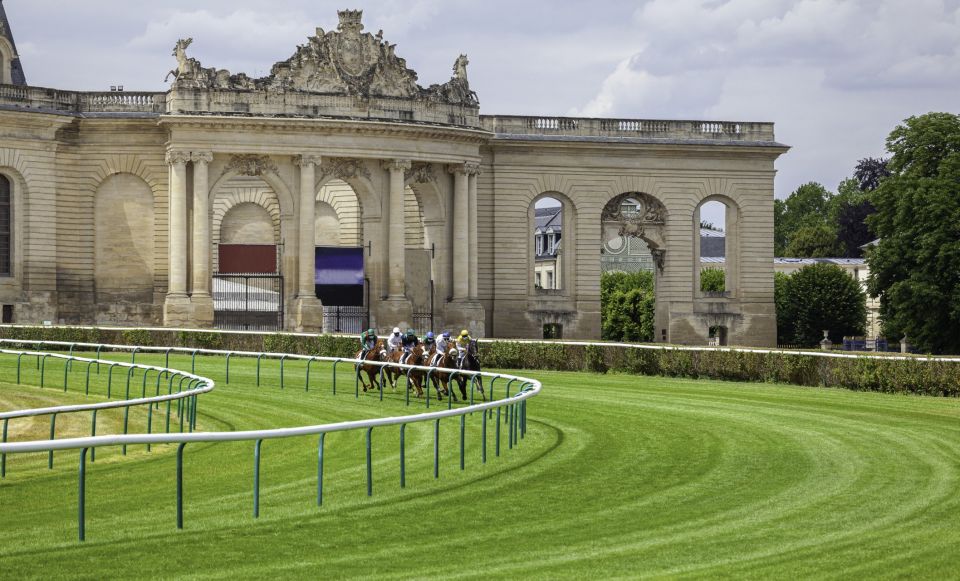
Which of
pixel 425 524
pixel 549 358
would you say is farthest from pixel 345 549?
pixel 549 358

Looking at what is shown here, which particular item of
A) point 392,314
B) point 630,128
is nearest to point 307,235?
point 392,314

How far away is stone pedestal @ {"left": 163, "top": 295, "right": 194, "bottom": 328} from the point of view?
216 feet

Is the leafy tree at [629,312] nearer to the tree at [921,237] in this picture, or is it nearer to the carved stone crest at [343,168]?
the tree at [921,237]

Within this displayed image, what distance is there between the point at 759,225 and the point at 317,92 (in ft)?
74.3

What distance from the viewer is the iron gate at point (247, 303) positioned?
69062 millimetres

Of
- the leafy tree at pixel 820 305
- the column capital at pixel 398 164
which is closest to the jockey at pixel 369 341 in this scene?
the column capital at pixel 398 164

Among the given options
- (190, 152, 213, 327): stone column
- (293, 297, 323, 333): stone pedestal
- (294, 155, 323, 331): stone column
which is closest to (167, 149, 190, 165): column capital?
(190, 152, 213, 327): stone column

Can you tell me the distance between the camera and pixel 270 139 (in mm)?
67625

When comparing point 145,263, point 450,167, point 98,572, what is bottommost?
point 98,572

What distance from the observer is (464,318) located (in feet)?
231

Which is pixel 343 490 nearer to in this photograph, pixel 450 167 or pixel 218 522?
pixel 218 522

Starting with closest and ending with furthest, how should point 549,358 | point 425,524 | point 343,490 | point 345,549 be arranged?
point 345,549
point 425,524
point 343,490
point 549,358

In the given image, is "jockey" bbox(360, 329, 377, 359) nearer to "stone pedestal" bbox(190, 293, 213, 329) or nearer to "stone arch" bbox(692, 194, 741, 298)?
"stone pedestal" bbox(190, 293, 213, 329)

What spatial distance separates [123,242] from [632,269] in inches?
2703
